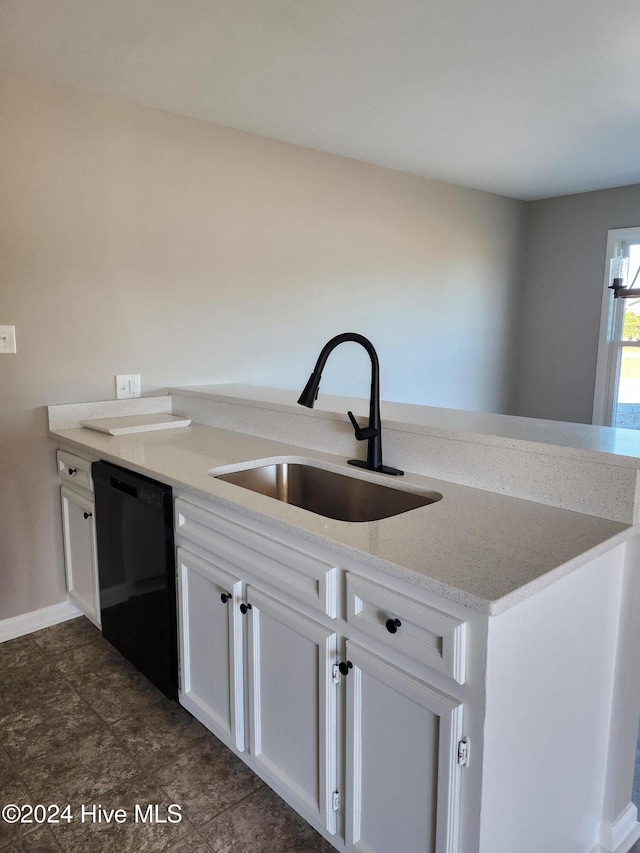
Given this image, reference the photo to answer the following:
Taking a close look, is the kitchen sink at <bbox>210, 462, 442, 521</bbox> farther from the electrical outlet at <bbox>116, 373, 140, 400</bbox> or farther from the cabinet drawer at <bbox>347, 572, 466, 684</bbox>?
the electrical outlet at <bbox>116, 373, 140, 400</bbox>

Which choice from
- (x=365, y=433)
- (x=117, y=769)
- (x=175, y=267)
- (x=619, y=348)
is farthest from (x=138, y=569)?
(x=619, y=348)

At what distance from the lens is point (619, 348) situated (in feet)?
14.4

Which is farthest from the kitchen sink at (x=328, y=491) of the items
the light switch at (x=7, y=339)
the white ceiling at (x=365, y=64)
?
the white ceiling at (x=365, y=64)

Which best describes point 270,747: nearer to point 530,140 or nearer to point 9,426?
point 9,426

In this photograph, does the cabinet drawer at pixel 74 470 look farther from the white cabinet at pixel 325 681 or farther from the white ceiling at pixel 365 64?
the white ceiling at pixel 365 64

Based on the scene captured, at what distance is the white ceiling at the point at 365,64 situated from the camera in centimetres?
188

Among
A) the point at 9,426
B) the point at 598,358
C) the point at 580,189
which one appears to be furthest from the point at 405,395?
the point at 9,426

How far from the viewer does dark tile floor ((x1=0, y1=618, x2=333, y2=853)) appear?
1.58 m

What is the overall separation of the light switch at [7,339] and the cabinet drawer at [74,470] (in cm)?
47

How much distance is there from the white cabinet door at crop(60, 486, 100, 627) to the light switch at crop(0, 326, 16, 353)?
0.62m

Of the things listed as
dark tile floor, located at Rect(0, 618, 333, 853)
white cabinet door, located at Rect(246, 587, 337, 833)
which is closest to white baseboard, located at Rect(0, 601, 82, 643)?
dark tile floor, located at Rect(0, 618, 333, 853)

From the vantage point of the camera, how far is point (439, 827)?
115 cm

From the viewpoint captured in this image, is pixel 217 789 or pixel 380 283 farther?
pixel 380 283

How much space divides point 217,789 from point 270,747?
298 mm
